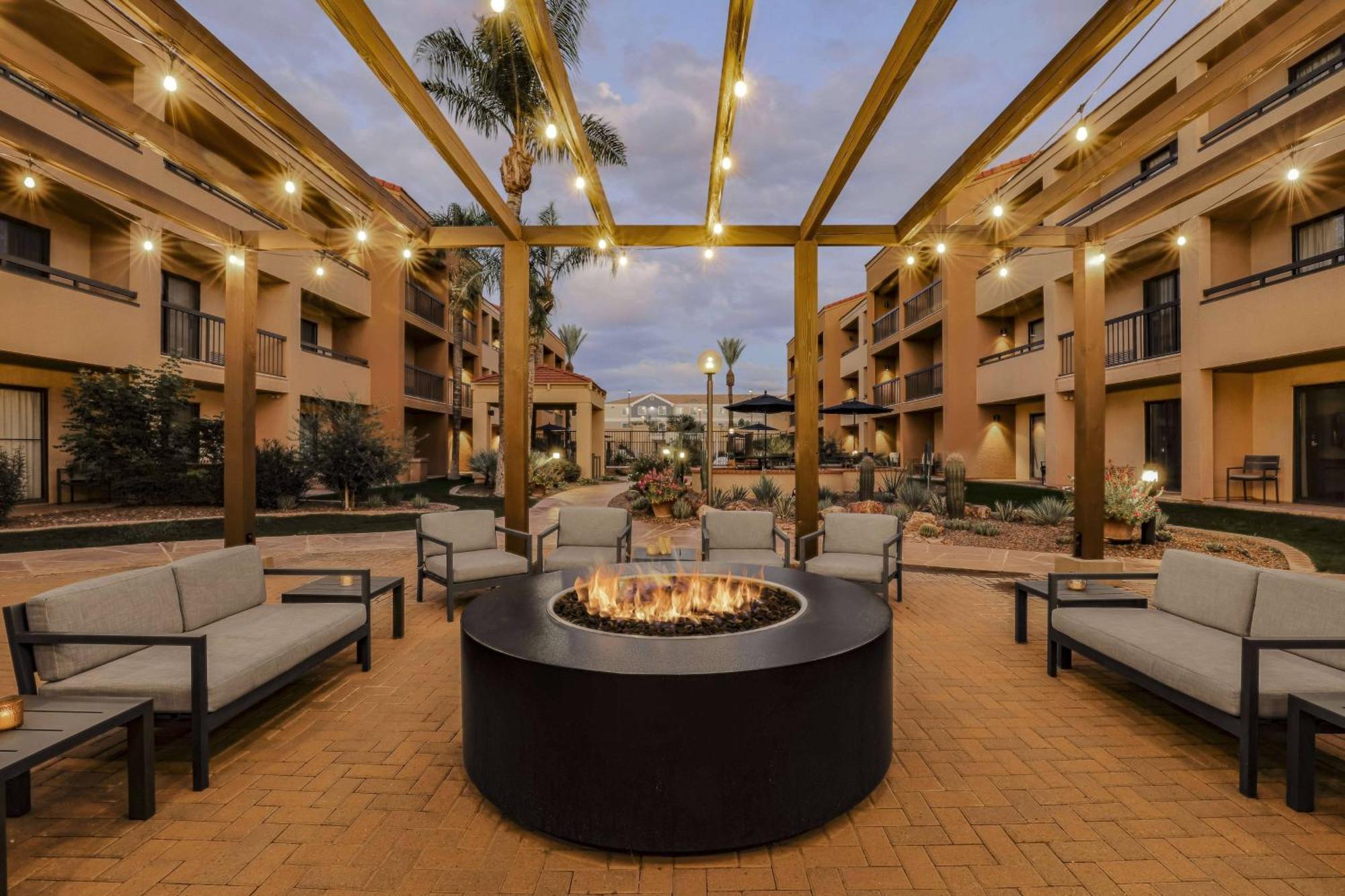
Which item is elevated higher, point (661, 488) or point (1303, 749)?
point (661, 488)

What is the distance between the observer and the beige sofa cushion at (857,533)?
565cm

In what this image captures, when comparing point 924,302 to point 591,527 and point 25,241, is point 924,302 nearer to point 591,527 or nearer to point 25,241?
point 591,527

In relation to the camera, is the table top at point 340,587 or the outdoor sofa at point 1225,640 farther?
the table top at point 340,587

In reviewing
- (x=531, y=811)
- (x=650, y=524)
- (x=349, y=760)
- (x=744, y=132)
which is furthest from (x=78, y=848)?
(x=650, y=524)

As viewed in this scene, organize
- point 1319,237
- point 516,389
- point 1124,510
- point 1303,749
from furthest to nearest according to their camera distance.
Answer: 1. point 1319,237
2. point 1124,510
3. point 516,389
4. point 1303,749

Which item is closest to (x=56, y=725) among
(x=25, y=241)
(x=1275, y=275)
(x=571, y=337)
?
(x=25, y=241)

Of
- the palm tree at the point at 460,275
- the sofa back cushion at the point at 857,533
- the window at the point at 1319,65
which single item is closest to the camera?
the sofa back cushion at the point at 857,533

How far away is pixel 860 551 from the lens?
5711 mm

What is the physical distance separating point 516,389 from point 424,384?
54.0 feet

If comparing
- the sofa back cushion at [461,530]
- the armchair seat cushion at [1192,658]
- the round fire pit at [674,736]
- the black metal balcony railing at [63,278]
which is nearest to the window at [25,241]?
the black metal balcony railing at [63,278]

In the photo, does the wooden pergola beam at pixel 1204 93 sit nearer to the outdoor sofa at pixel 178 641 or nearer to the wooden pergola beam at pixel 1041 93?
the wooden pergola beam at pixel 1041 93

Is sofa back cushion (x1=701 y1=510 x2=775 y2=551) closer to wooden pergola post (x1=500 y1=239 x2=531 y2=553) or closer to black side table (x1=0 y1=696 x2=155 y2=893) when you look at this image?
wooden pergola post (x1=500 y1=239 x2=531 y2=553)

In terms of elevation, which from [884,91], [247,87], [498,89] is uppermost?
[498,89]

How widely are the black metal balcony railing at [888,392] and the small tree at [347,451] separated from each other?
17.9 m
